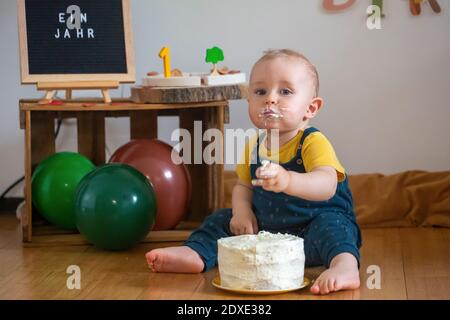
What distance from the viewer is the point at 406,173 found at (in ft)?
8.36

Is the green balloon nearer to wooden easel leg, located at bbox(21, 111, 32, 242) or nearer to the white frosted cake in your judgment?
wooden easel leg, located at bbox(21, 111, 32, 242)

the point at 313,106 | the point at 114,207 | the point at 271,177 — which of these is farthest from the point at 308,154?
the point at 114,207

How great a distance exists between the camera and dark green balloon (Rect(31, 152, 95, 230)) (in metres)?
2.27

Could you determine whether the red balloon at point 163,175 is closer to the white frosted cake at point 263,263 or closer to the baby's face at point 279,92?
the baby's face at point 279,92

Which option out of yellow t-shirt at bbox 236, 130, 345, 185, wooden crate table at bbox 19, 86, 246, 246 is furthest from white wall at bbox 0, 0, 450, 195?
yellow t-shirt at bbox 236, 130, 345, 185

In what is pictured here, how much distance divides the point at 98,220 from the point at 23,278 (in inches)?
10.4

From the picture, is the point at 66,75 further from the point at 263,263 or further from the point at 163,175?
the point at 263,263

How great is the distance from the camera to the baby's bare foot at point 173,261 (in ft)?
6.13

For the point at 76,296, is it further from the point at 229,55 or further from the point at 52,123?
the point at 229,55

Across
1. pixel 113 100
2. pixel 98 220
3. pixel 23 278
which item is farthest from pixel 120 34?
pixel 23 278

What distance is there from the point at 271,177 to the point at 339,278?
9.6 inches

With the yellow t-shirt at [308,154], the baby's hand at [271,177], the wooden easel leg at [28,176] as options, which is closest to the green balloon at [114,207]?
the wooden easel leg at [28,176]

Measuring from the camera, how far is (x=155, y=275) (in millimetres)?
1866

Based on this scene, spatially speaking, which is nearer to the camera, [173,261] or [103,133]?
[173,261]
